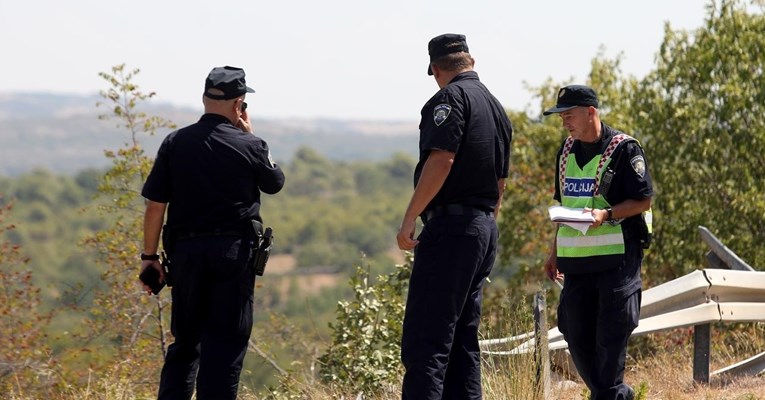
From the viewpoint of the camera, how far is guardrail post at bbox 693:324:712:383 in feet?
22.3

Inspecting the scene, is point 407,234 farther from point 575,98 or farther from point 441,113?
point 575,98

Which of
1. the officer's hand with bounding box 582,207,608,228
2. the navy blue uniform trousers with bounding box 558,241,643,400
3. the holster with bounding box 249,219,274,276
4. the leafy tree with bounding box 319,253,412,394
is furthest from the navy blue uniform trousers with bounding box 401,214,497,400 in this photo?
the leafy tree with bounding box 319,253,412,394

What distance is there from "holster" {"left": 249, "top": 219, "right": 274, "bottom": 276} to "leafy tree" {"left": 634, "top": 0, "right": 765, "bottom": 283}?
31.4 feet

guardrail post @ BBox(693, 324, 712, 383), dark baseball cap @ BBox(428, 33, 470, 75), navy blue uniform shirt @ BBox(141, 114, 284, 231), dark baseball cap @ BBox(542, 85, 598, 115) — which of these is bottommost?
guardrail post @ BBox(693, 324, 712, 383)

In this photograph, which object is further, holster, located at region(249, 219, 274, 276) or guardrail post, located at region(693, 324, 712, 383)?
guardrail post, located at region(693, 324, 712, 383)

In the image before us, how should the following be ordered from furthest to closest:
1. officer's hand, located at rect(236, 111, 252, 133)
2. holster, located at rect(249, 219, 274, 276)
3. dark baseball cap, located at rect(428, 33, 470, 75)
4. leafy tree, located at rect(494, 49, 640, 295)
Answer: leafy tree, located at rect(494, 49, 640, 295) < officer's hand, located at rect(236, 111, 252, 133) < holster, located at rect(249, 219, 274, 276) < dark baseball cap, located at rect(428, 33, 470, 75)

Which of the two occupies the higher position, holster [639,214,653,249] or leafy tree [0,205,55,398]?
holster [639,214,653,249]

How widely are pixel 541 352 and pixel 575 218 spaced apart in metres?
0.80

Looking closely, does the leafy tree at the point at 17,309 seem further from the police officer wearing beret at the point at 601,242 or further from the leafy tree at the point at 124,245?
the police officer wearing beret at the point at 601,242

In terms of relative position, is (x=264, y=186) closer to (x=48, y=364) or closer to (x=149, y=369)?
(x=48, y=364)

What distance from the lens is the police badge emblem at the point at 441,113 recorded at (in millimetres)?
5059

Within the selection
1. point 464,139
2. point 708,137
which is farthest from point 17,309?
point 708,137

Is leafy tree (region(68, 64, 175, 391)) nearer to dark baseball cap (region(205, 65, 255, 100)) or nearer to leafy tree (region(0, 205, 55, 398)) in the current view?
leafy tree (region(0, 205, 55, 398))

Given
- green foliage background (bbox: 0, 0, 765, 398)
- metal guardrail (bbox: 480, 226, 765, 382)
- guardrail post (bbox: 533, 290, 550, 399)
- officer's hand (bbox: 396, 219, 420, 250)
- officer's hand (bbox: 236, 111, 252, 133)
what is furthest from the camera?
green foliage background (bbox: 0, 0, 765, 398)
